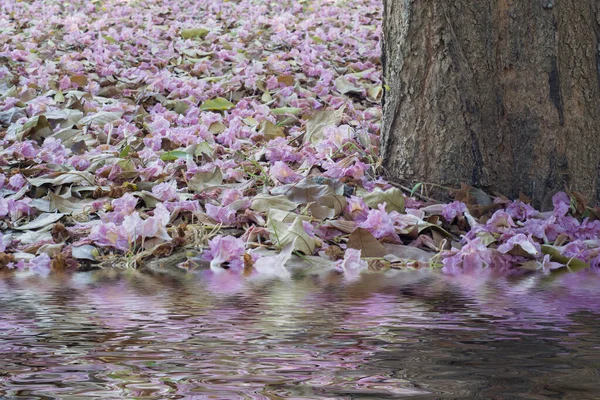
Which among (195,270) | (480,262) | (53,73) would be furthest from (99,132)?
(480,262)

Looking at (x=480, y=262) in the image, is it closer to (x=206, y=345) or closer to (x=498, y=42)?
(x=498, y=42)

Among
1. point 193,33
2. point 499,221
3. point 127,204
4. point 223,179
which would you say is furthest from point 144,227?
point 193,33

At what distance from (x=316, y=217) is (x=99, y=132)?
196 cm

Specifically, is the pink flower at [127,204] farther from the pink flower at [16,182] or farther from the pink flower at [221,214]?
the pink flower at [16,182]

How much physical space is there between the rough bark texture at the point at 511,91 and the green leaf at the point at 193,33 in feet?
15.8

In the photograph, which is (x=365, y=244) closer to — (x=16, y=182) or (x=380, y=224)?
(x=380, y=224)

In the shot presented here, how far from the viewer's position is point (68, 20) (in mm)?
8633

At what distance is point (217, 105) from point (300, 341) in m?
4.35

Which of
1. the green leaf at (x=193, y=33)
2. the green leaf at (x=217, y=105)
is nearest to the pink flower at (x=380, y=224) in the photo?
the green leaf at (x=217, y=105)

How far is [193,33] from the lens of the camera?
8.28 m

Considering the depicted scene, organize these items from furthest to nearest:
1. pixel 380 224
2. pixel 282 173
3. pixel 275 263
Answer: pixel 282 173, pixel 380 224, pixel 275 263

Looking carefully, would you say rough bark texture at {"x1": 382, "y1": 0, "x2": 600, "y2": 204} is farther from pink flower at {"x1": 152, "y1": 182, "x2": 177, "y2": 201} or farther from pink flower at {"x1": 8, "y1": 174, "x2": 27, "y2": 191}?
pink flower at {"x1": 8, "y1": 174, "x2": 27, "y2": 191}

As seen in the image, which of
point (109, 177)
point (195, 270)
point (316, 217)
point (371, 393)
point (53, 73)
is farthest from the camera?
point (53, 73)

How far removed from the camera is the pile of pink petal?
3.17 meters
